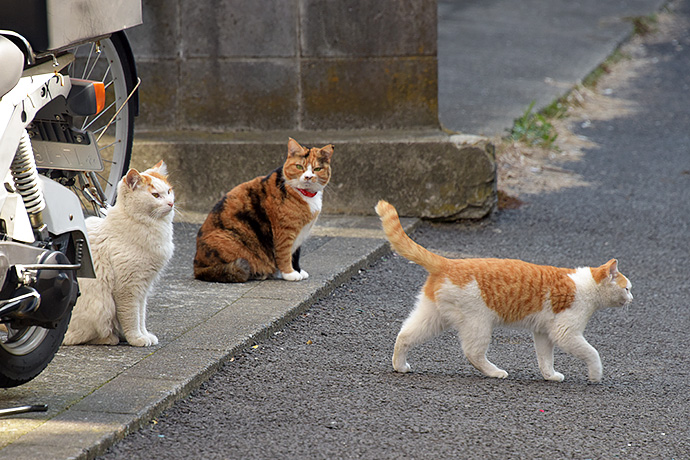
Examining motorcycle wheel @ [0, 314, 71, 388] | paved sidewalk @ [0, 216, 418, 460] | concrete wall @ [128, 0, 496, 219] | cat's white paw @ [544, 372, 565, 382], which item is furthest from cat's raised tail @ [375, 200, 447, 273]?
concrete wall @ [128, 0, 496, 219]

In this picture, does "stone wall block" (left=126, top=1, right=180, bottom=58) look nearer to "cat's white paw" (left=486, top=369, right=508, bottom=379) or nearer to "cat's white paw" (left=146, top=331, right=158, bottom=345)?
"cat's white paw" (left=146, top=331, right=158, bottom=345)

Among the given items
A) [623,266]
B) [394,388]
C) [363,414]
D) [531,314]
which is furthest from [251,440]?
[623,266]

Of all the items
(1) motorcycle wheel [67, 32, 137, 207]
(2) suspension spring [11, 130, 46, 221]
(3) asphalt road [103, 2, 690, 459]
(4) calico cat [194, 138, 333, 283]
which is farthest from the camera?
(4) calico cat [194, 138, 333, 283]

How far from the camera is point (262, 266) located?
4.98 metres

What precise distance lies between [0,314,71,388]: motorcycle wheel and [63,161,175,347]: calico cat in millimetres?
430

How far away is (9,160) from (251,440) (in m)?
1.24

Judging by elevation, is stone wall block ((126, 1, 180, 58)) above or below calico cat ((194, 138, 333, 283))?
above

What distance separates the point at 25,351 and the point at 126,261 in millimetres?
684

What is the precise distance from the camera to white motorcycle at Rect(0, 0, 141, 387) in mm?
2840

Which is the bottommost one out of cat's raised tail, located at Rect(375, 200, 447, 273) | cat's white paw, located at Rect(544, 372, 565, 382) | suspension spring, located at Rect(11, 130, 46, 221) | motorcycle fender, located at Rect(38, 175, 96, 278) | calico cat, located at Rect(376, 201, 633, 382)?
cat's white paw, located at Rect(544, 372, 565, 382)

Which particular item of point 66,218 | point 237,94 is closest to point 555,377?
point 66,218

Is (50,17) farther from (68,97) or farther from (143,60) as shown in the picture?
(143,60)

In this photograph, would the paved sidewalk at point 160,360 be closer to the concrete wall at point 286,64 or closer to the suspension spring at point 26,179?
the suspension spring at point 26,179

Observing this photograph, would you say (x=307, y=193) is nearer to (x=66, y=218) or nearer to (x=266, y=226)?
(x=266, y=226)
